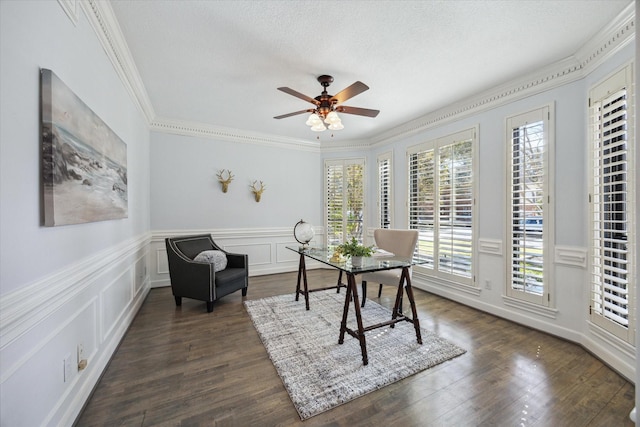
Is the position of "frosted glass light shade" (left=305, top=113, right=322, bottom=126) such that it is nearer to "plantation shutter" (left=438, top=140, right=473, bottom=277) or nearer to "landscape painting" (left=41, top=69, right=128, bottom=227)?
"landscape painting" (left=41, top=69, right=128, bottom=227)

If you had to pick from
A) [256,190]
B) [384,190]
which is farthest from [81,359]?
[384,190]

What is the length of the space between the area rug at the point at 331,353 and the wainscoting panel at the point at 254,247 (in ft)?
5.68

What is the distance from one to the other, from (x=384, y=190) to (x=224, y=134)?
308 centimetres

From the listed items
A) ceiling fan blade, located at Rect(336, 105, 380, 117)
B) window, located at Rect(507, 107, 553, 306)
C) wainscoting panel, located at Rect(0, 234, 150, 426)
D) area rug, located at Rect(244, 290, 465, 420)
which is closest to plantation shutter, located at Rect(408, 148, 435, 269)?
window, located at Rect(507, 107, 553, 306)

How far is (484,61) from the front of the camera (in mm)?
2627

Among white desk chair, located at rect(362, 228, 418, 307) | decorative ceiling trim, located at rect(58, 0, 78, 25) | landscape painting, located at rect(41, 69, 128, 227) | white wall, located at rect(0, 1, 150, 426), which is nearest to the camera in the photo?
white wall, located at rect(0, 1, 150, 426)

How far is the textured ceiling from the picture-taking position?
6.39 ft

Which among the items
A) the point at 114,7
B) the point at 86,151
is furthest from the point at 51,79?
the point at 114,7

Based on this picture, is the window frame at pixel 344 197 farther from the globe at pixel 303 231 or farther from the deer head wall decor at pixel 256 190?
the globe at pixel 303 231

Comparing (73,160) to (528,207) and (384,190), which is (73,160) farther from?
(384,190)

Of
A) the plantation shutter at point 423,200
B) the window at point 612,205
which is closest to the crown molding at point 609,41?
the window at point 612,205

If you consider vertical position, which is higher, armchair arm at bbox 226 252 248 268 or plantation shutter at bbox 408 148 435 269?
plantation shutter at bbox 408 148 435 269

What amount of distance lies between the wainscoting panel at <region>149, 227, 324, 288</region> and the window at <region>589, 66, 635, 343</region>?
13.5 ft

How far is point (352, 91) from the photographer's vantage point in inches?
98.7
